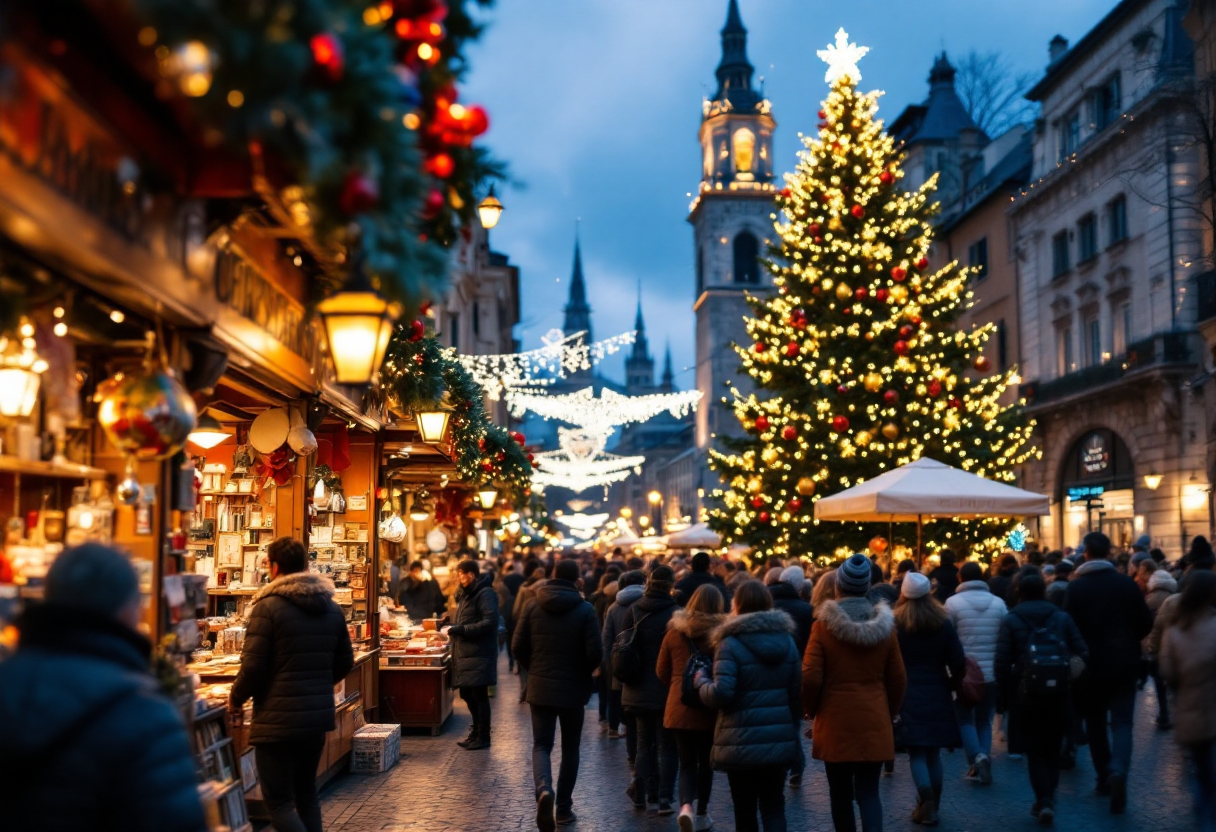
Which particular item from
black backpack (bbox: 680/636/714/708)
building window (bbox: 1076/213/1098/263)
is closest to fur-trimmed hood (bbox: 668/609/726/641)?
black backpack (bbox: 680/636/714/708)

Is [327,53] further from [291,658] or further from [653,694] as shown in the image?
[653,694]

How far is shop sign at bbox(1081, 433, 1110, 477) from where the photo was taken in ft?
112

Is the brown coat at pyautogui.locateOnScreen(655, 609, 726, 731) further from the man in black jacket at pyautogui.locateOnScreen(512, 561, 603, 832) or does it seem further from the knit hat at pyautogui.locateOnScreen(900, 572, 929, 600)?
the knit hat at pyautogui.locateOnScreen(900, 572, 929, 600)

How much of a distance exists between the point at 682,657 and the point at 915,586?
189cm

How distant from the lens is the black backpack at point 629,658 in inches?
421

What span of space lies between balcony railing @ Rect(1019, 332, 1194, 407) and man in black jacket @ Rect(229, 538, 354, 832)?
25.6 m

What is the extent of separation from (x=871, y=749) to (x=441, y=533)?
57.4ft

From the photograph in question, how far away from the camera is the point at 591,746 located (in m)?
14.9

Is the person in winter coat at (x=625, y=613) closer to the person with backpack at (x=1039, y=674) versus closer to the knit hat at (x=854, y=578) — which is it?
the knit hat at (x=854, y=578)

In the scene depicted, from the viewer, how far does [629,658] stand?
10.7m

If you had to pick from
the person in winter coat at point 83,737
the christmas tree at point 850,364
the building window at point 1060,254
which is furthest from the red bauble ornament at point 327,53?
the building window at point 1060,254

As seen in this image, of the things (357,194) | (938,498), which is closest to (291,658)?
(357,194)

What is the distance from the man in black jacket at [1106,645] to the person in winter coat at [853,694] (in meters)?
3.24

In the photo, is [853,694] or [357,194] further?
[853,694]
